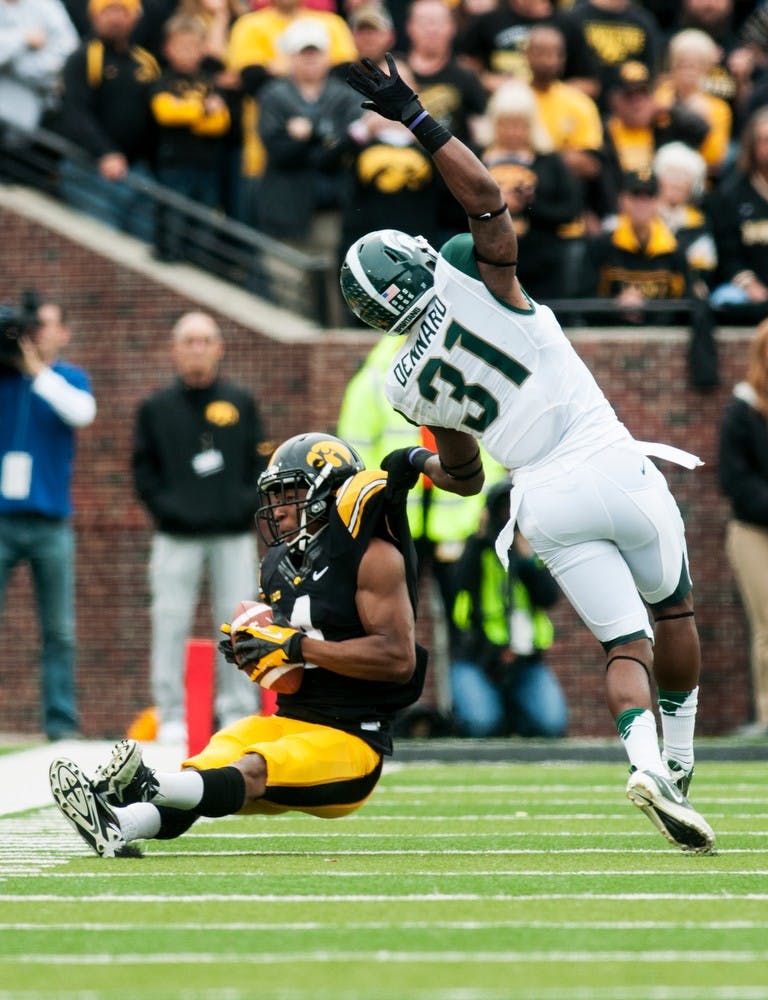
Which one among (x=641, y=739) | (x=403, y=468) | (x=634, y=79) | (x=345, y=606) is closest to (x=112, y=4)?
(x=634, y=79)

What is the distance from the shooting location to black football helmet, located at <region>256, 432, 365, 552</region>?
702 centimetres

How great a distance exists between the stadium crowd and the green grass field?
18.7 feet

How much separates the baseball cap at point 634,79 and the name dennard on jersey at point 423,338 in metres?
7.57

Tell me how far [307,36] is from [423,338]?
691cm

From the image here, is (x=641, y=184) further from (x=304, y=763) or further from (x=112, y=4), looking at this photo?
(x=304, y=763)

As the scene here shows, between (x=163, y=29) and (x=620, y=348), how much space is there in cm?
379

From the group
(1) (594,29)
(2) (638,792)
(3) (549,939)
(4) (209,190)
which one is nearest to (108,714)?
(4) (209,190)

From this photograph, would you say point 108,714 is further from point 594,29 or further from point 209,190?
point 594,29

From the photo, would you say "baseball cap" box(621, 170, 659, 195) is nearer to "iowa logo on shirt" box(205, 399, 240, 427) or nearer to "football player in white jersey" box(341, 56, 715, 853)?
"iowa logo on shirt" box(205, 399, 240, 427)

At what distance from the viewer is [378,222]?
13039 millimetres

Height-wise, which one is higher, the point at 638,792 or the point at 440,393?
the point at 440,393

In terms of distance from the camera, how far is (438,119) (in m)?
13.1

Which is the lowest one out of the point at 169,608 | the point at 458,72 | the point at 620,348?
the point at 169,608

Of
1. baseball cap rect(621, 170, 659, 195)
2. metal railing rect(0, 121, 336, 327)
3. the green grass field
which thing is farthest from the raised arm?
metal railing rect(0, 121, 336, 327)
